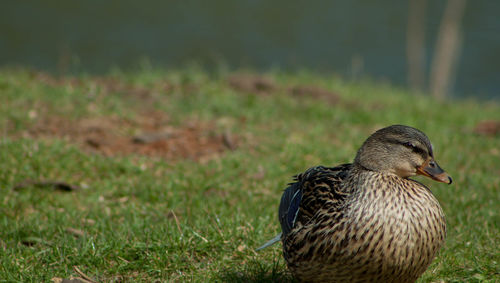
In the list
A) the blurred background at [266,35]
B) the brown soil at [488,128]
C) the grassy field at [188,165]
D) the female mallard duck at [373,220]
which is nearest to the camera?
the female mallard duck at [373,220]

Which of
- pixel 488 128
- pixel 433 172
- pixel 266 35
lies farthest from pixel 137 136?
pixel 266 35

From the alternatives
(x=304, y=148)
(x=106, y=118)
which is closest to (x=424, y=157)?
(x=304, y=148)

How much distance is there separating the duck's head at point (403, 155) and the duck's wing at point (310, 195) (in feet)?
0.70

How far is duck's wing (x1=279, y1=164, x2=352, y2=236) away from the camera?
325 cm

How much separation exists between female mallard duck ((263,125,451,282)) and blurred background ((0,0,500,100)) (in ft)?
30.0

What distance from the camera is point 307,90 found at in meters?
8.38

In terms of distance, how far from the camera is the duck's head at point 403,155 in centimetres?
321

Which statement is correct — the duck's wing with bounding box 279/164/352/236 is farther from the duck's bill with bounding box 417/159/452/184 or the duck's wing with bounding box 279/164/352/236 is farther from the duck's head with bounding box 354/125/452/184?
the duck's bill with bounding box 417/159/452/184

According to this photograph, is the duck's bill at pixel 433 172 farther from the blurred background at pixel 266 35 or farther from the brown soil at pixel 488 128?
the blurred background at pixel 266 35

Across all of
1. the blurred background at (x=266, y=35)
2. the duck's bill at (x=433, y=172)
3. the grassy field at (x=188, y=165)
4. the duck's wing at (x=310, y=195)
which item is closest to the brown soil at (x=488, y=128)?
the grassy field at (x=188, y=165)

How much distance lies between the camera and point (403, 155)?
10.6 feet

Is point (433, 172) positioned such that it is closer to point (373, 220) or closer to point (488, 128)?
point (373, 220)

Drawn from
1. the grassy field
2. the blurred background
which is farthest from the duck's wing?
the blurred background

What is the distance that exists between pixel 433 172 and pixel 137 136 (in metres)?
3.71
